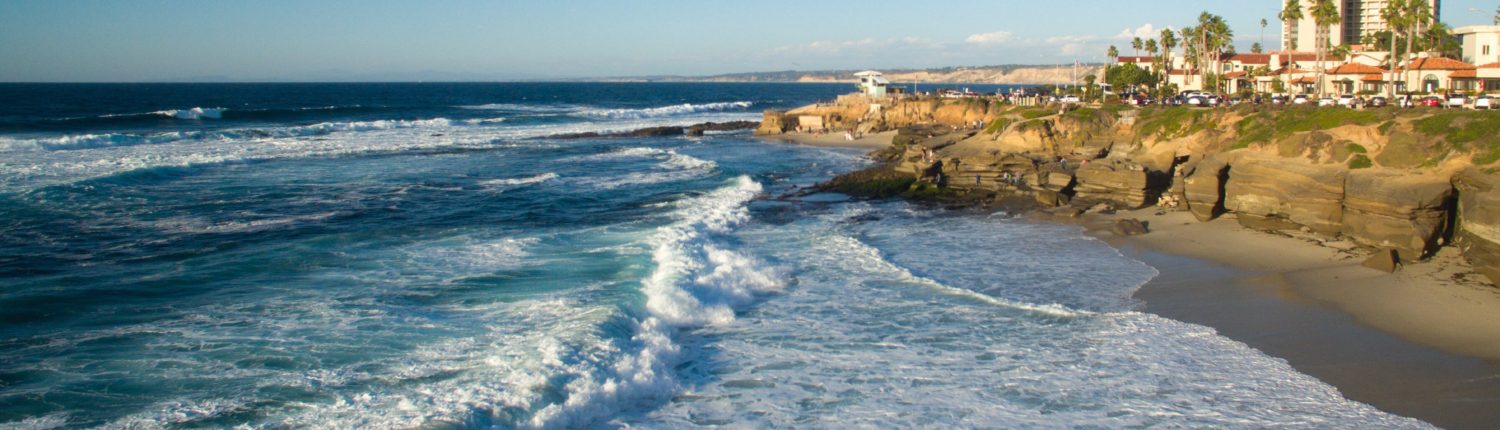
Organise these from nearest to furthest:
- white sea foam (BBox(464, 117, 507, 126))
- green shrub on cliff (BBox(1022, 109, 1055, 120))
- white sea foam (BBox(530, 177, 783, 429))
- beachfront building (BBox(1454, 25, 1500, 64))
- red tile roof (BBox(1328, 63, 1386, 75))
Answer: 1. white sea foam (BBox(530, 177, 783, 429))
2. green shrub on cliff (BBox(1022, 109, 1055, 120))
3. red tile roof (BBox(1328, 63, 1386, 75))
4. beachfront building (BBox(1454, 25, 1500, 64))
5. white sea foam (BBox(464, 117, 507, 126))

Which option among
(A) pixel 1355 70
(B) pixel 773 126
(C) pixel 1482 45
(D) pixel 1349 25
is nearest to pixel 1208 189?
(A) pixel 1355 70

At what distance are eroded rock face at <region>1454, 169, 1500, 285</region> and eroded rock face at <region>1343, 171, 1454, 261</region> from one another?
36 cm

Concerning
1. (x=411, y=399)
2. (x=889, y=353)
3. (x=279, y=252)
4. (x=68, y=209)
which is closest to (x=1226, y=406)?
(x=889, y=353)

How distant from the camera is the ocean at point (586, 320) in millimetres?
10492

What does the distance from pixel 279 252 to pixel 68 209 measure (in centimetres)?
1032

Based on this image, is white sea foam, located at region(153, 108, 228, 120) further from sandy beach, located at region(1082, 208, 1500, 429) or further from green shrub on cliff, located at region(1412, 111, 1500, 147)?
green shrub on cliff, located at region(1412, 111, 1500, 147)

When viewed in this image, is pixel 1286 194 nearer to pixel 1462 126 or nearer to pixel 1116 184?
pixel 1462 126

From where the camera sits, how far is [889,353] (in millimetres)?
12555

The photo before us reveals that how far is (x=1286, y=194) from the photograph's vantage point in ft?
65.4

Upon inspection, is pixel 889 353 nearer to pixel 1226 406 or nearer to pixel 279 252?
pixel 1226 406

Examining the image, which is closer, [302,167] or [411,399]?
[411,399]

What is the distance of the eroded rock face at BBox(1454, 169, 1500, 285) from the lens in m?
15.1

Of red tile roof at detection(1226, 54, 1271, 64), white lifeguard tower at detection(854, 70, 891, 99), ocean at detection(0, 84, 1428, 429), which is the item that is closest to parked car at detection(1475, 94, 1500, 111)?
ocean at detection(0, 84, 1428, 429)

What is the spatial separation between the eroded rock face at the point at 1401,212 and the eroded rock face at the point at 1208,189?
12.3 ft
